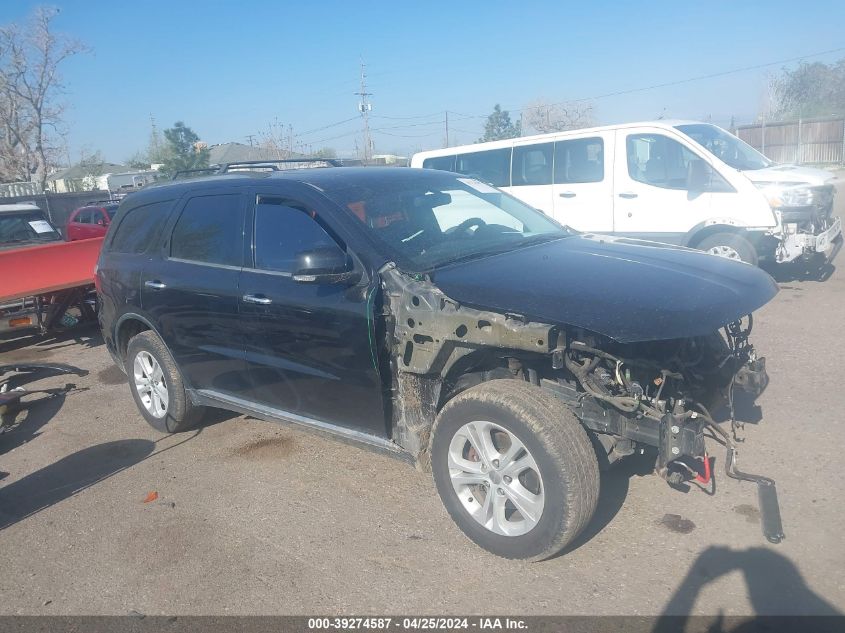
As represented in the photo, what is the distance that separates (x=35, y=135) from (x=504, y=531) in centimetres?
4268

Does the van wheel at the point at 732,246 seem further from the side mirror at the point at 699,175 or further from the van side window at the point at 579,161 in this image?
the van side window at the point at 579,161

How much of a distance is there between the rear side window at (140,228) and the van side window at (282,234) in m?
1.24

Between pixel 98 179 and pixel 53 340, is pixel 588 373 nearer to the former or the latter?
pixel 53 340

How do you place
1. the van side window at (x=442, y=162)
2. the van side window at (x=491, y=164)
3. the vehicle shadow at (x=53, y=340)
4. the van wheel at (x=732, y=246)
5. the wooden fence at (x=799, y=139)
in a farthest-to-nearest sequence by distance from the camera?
the wooden fence at (x=799, y=139) < the van side window at (x=442, y=162) < the van side window at (x=491, y=164) < the vehicle shadow at (x=53, y=340) < the van wheel at (x=732, y=246)

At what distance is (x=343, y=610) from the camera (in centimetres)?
307

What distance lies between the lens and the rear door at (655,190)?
8414mm

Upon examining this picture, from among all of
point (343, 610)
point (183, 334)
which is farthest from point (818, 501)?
point (183, 334)

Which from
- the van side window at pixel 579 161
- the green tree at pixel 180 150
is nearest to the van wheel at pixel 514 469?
the van side window at pixel 579 161

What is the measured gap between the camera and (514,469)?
322cm

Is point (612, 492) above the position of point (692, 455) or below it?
below

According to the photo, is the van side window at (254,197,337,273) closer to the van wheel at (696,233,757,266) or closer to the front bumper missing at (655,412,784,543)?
the front bumper missing at (655,412,784,543)

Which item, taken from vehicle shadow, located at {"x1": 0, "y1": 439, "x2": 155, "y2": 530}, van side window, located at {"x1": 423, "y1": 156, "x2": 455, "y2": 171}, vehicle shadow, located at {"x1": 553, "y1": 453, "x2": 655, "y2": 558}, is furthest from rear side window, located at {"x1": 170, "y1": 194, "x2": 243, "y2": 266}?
van side window, located at {"x1": 423, "y1": 156, "x2": 455, "y2": 171}

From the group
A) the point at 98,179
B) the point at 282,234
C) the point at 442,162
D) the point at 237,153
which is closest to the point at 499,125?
the point at 237,153

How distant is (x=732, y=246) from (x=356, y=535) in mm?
6385
